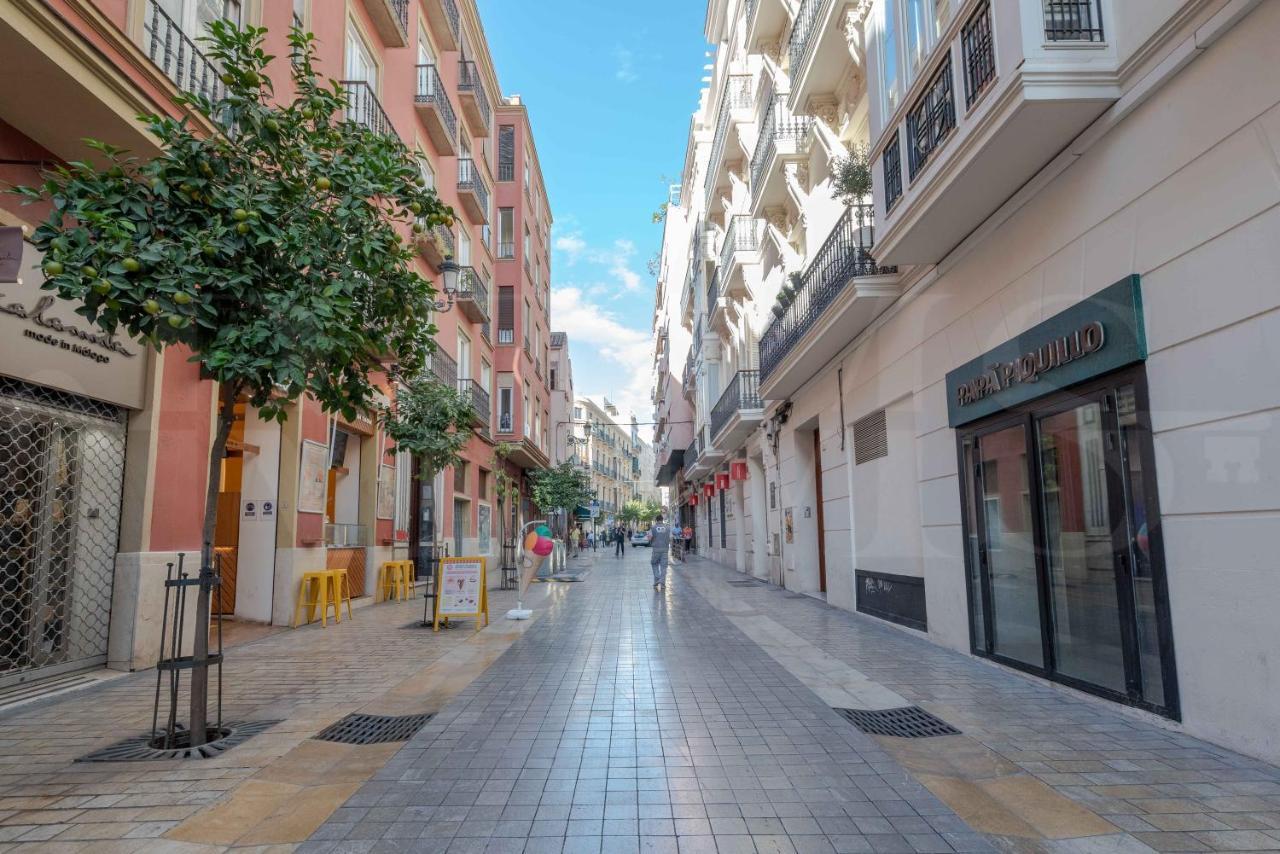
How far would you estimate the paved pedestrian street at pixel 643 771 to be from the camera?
11.8 ft

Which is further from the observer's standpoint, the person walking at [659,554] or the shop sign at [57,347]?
the person walking at [659,554]

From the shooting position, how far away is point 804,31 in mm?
13562

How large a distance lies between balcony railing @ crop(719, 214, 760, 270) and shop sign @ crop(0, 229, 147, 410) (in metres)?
15.4

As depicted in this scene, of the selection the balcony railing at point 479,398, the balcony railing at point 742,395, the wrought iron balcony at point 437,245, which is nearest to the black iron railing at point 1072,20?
the wrought iron balcony at point 437,245

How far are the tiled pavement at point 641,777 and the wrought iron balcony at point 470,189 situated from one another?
15649 mm

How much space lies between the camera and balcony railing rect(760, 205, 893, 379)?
10312 mm

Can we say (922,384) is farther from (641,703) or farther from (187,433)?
(187,433)

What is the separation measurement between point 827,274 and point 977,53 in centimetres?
538

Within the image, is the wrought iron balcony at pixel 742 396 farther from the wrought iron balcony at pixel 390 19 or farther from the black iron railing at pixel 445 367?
the wrought iron balcony at pixel 390 19

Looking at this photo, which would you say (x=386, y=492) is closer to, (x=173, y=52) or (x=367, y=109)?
(x=367, y=109)

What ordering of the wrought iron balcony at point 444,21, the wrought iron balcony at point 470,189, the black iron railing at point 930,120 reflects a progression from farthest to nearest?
the wrought iron balcony at point 470,189
the wrought iron balcony at point 444,21
the black iron railing at point 930,120

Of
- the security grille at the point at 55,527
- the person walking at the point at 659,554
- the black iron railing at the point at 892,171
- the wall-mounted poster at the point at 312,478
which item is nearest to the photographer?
the security grille at the point at 55,527

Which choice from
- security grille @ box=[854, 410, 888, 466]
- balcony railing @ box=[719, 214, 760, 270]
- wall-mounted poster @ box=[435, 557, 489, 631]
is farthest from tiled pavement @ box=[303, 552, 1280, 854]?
balcony railing @ box=[719, 214, 760, 270]

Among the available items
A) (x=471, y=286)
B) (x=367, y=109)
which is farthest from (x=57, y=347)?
(x=471, y=286)
